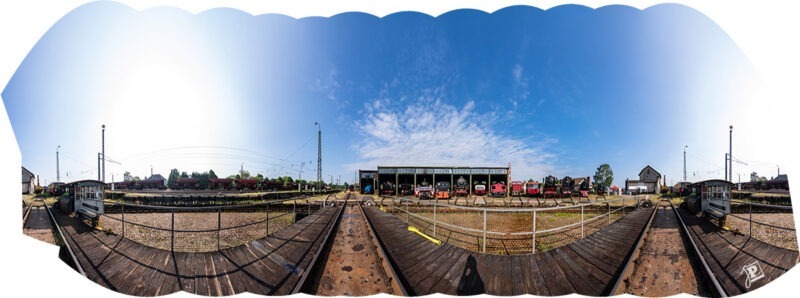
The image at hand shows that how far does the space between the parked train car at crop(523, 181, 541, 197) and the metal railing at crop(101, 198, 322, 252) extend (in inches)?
93.9

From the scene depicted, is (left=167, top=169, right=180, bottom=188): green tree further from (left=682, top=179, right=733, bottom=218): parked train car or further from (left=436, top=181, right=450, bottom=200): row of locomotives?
(left=682, top=179, right=733, bottom=218): parked train car

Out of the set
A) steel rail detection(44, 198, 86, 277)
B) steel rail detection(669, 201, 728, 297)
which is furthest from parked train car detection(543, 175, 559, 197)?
steel rail detection(44, 198, 86, 277)

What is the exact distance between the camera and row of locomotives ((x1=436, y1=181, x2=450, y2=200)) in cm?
204

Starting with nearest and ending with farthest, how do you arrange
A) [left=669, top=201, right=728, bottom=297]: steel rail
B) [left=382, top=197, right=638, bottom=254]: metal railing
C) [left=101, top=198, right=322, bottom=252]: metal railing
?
[left=669, top=201, right=728, bottom=297]: steel rail
[left=101, top=198, right=322, bottom=252]: metal railing
[left=382, top=197, right=638, bottom=254]: metal railing

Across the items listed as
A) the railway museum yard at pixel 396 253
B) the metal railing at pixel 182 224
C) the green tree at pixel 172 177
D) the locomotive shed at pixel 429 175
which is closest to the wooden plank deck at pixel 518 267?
the railway museum yard at pixel 396 253

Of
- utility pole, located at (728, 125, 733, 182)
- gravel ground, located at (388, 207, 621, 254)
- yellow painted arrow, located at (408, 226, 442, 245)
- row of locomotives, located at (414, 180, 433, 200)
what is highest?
utility pole, located at (728, 125, 733, 182)

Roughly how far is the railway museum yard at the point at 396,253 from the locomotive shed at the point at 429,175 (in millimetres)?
11

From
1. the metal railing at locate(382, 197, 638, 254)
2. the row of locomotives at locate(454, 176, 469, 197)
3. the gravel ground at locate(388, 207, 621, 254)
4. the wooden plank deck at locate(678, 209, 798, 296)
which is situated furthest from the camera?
the gravel ground at locate(388, 207, 621, 254)

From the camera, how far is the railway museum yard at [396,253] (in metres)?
1.52

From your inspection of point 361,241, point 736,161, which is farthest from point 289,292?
point 736,161

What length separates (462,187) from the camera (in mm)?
2070

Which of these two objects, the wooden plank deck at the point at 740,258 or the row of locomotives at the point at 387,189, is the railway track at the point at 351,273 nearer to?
the row of locomotives at the point at 387,189

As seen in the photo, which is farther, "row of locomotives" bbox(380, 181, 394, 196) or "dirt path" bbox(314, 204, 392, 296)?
"row of locomotives" bbox(380, 181, 394, 196)

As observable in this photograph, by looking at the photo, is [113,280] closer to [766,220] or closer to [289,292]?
[289,292]
